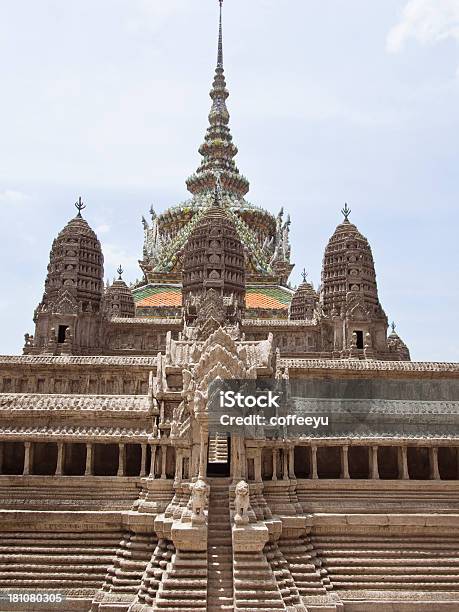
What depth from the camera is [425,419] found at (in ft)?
78.9

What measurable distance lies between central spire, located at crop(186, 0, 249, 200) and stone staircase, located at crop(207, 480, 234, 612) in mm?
74370

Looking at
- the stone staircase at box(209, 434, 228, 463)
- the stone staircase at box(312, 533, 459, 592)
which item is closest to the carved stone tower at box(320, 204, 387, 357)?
the stone staircase at box(209, 434, 228, 463)

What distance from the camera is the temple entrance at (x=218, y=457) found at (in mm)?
24047

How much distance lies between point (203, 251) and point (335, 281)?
41.8 ft

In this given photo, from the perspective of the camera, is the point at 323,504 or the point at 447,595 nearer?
the point at 447,595

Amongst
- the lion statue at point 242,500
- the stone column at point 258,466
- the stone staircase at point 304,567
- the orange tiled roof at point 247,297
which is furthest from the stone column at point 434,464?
the orange tiled roof at point 247,297

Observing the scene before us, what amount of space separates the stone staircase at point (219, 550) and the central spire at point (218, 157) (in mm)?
74370

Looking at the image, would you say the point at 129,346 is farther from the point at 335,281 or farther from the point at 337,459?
the point at 337,459

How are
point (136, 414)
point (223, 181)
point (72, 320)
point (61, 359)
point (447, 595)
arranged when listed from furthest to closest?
point (223, 181) → point (72, 320) → point (61, 359) → point (136, 414) → point (447, 595)

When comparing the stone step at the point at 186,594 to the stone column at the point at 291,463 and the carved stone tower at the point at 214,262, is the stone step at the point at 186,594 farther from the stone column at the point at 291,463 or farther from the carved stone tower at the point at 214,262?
the carved stone tower at the point at 214,262

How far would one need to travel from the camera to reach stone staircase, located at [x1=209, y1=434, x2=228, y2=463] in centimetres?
2538

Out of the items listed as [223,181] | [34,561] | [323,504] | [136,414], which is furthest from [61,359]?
[223,181]

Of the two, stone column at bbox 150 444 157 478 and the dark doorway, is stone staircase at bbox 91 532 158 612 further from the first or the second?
the dark doorway

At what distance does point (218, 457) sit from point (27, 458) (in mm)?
7847
